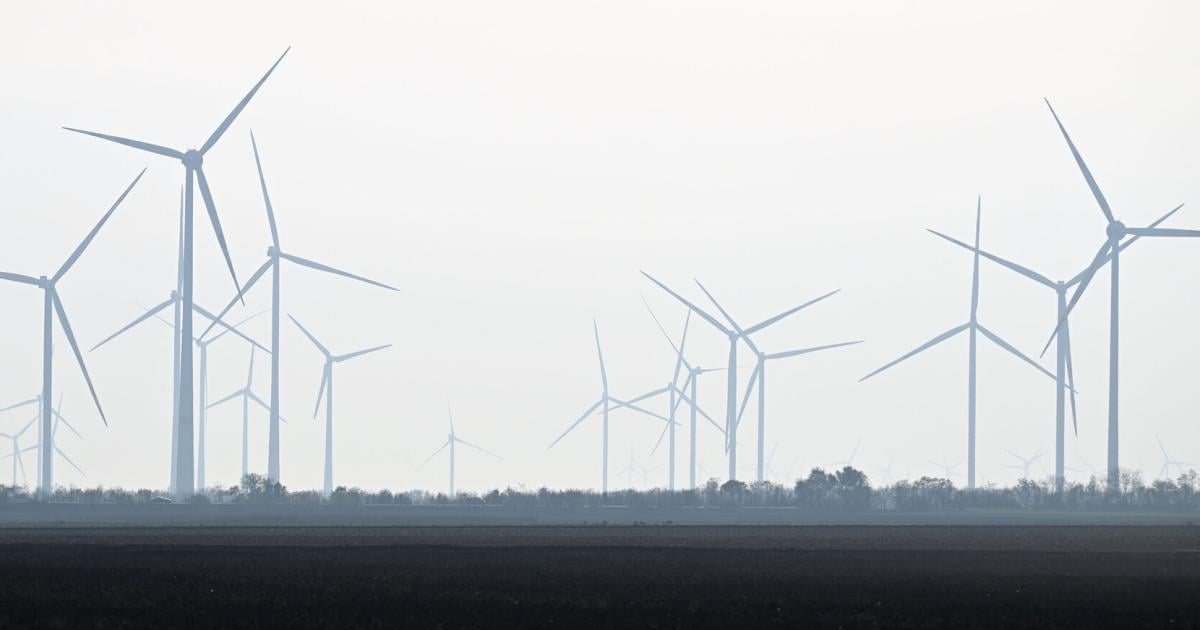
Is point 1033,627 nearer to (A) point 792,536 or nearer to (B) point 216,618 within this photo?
(B) point 216,618

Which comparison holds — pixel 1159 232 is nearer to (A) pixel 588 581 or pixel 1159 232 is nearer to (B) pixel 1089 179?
(B) pixel 1089 179

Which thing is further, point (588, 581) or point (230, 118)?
point (230, 118)

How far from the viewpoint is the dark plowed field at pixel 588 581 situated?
5466 cm


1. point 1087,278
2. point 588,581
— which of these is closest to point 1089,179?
point 1087,278

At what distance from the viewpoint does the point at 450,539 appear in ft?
337

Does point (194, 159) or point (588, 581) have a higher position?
point (194, 159)

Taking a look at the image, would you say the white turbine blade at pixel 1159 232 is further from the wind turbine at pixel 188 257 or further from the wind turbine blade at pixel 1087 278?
the wind turbine at pixel 188 257

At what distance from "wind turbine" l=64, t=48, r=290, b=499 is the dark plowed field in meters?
26.5

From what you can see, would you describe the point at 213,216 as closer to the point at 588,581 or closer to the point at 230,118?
the point at 230,118

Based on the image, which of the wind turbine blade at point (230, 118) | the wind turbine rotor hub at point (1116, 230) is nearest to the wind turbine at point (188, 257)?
the wind turbine blade at point (230, 118)

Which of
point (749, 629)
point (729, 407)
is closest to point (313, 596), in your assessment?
point (749, 629)

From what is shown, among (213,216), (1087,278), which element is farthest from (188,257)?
(1087,278)

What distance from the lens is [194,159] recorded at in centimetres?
14138

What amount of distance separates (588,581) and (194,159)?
80185mm
